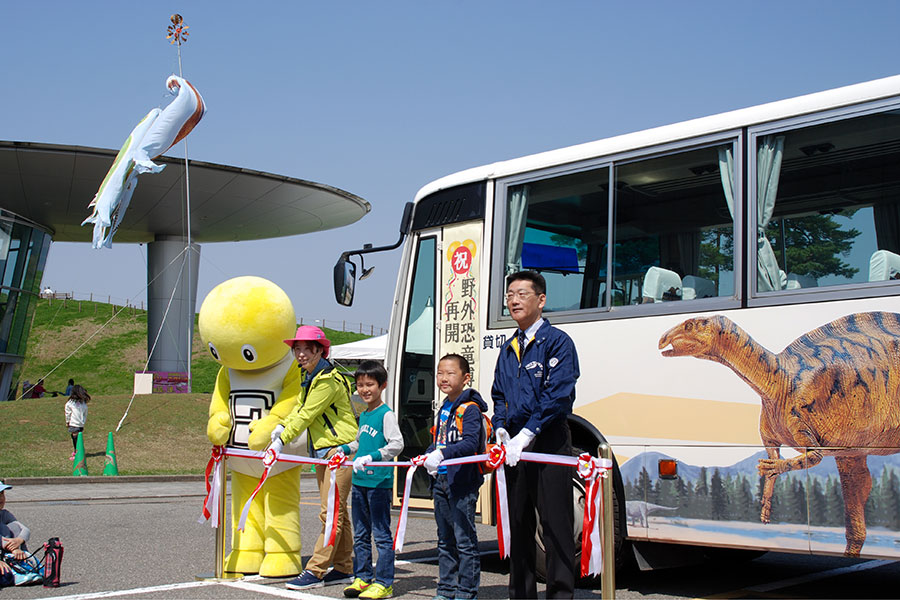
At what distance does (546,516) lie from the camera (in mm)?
5105

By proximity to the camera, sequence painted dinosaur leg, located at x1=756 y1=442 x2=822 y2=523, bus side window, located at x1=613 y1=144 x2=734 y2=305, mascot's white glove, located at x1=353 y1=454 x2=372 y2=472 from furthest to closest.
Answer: bus side window, located at x1=613 y1=144 x2=734 y2=305, mascot's white glove, located at x1=353 y1=454 x2=372 y2=472, painted dinosaur leg, located at x1=756 y1=442 x2=822 y2=523

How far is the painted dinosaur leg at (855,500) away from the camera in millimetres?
5203

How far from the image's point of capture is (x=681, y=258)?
6.54 meters

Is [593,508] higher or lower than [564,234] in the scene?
lower

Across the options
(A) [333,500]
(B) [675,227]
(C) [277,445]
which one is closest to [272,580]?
(A) [333,500]

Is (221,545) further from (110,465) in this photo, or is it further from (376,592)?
(110,465)

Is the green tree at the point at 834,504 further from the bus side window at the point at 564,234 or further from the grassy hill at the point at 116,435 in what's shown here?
the grassy hill at the point at 116,435

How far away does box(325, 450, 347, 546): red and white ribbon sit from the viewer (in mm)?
6488

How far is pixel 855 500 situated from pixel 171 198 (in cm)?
3782

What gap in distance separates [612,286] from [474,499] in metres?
2.03

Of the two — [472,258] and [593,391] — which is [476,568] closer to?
[593,391]

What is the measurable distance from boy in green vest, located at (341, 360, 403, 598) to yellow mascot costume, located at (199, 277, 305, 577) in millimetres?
911

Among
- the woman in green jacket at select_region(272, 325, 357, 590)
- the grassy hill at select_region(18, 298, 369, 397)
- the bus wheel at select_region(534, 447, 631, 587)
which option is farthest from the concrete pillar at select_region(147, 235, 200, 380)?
the bus wheel at select_region(534, 447, 631, 587)

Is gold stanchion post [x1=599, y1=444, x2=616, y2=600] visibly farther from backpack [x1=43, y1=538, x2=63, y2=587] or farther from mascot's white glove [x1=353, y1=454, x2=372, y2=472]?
backpack [x1=43, y1=538, x2=63, y2=587]
